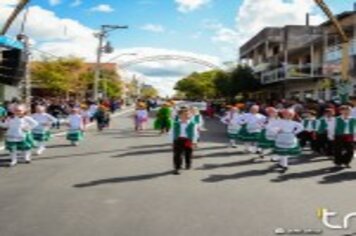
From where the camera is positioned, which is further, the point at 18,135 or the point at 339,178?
the point at 18,135

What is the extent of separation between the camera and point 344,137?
51.1ft

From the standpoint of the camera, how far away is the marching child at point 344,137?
15.4 metres

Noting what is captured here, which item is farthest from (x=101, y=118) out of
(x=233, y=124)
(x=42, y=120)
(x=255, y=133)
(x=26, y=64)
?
(x=255, y=133)

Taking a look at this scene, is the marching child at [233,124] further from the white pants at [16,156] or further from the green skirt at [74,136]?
the white pants at [16,156]

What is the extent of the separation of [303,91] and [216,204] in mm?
43219

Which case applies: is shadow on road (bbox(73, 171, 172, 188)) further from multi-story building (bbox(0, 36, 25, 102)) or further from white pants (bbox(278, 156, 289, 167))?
multi-story building (bbox(0, 36, 25, 102))

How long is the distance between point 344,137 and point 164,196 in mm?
6365

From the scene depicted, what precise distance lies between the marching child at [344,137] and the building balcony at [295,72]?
1223 inches

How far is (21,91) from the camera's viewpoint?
2927cm

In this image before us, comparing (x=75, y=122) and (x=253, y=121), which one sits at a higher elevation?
(x=253, y=121)

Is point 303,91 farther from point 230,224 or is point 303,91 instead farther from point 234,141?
point 230,224

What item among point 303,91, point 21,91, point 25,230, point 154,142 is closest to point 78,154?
point 154,142

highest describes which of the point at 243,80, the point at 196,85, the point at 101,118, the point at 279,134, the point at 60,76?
the point at 196,85

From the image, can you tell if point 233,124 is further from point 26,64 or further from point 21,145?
point 26,64
